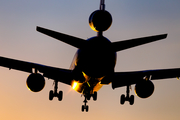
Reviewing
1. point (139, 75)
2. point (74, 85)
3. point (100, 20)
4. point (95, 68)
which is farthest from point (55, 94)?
point (100, 20)

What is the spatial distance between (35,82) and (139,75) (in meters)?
10.2

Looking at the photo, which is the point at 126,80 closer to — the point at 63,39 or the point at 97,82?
the point at 97,82

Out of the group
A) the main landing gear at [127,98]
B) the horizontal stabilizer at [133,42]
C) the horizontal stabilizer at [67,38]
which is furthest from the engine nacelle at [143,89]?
the horizontal stabilizer at [67,38]

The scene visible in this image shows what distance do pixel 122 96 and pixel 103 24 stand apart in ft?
48.2

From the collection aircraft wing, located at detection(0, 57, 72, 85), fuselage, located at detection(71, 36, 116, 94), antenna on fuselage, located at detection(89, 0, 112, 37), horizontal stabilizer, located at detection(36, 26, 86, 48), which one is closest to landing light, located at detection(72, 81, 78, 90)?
aircraft wing, located at detection(0, 57, 72, 85)

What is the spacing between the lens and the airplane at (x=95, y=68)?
25644 mm

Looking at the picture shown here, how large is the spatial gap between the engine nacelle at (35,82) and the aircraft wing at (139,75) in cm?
686

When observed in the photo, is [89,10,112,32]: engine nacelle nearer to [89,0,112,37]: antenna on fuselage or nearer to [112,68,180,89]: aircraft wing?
[89,0,112,37]: antenna on fuselage

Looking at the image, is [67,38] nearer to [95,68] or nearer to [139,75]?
[95,68]

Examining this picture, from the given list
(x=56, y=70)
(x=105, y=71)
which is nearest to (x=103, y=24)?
(x=105, y=71)

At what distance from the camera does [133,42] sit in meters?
26.4

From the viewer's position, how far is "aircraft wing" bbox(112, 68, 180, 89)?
3425 cm

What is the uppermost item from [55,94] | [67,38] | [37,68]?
[37,68]

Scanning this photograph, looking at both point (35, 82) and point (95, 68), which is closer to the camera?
point (95, 68)
